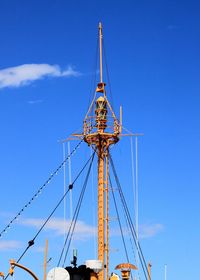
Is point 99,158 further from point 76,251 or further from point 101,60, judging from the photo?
point 76,251

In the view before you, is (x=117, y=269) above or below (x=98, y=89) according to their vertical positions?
below

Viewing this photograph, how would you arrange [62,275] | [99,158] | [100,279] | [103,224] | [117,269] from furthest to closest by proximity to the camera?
[99,158] → [103,224] → [100,279] → [117,269] → [62,275]

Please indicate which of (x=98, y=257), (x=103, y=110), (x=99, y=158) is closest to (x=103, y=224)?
(x=98, y=257)

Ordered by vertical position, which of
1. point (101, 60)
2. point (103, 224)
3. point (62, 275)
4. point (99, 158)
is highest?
point (101, 60)

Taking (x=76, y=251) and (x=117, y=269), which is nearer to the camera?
(x=76, y=251)

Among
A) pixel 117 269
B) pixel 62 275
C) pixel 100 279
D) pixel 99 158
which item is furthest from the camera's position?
pixel 99 158

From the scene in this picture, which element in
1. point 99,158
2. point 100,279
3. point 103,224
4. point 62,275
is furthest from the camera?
point 99,158

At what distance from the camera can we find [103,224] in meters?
42.6

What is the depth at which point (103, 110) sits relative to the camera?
4569 centimetres

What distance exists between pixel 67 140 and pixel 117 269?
520 inches

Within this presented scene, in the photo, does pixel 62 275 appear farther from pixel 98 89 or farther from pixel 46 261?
pixel 98 89

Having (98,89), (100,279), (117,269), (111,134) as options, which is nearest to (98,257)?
(100,279)

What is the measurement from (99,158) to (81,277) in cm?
1796

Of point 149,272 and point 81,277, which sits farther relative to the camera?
point 149,272
